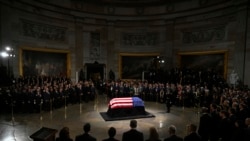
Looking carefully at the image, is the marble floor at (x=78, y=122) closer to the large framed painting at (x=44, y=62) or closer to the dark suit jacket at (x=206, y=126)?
the dark suit jacket at (x=206, y=126)

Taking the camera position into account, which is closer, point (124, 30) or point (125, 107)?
point (125, 107)

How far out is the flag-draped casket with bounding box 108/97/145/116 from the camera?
1109 cm

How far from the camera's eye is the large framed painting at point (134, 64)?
23.9 m

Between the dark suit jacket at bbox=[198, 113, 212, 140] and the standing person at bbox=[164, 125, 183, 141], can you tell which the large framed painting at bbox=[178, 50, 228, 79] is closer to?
the dark suit jacket at bbox=[198, 113, 212, 140]

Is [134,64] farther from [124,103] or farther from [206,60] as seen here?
[124,103]

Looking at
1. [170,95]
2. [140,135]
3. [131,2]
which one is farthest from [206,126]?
[131,2]

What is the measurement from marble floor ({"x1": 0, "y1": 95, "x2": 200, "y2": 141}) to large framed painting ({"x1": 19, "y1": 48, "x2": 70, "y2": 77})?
7229 millimetres

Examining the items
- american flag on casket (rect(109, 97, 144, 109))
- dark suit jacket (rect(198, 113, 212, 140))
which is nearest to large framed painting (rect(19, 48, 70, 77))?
american flag on casket (rect(109, 97, 144, 109))

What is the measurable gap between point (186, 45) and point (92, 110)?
1345cm

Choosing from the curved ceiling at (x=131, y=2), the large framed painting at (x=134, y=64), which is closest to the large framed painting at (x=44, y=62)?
the large framed painting at (x=134, y=64)

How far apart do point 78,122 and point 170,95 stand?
7.55 meters

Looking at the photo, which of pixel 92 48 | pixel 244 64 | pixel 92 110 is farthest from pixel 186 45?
pixel 92 110

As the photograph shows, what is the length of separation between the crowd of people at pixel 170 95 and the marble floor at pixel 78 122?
86cm

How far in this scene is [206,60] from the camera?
1948cm
